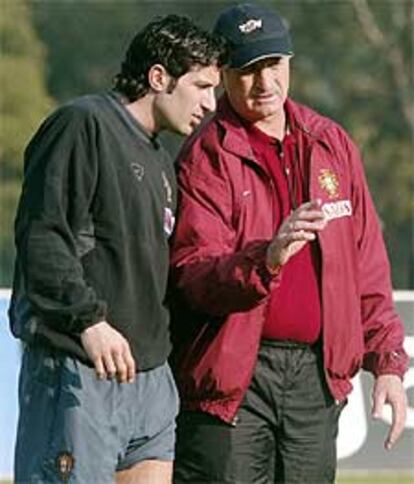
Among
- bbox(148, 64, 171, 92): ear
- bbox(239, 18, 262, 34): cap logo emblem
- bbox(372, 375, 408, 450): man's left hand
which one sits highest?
bbox(239, 18, 262, 34): cap logo emblem

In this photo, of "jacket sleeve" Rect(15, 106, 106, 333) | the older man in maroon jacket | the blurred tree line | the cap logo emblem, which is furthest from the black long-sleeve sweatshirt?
the blurred tree line

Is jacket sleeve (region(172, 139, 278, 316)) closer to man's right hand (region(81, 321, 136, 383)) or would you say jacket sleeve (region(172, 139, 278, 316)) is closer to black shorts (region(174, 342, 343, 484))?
black shorts (region(174, 342, 343, 484))

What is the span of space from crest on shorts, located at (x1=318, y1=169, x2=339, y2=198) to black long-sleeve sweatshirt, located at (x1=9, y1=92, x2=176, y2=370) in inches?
23.5

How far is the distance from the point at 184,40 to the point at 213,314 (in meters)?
0.85

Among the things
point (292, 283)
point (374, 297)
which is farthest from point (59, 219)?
point (374, 297)

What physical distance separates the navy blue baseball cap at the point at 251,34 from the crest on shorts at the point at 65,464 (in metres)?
1.36

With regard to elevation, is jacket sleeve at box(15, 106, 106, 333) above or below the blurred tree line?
above

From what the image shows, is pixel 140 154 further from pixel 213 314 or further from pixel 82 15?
pixel 82 15

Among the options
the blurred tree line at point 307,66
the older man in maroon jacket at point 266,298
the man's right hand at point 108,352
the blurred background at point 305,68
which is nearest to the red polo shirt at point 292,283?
the older man in maroon jacket at point 266,298

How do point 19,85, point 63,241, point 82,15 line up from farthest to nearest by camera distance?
point 82,15, point 19,85, point 63,241

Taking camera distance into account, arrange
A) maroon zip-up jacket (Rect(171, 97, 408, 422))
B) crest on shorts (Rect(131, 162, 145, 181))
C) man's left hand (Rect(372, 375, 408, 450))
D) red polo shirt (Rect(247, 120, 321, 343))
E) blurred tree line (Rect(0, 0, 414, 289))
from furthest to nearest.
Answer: blurred tree line (Rect(0, 0, 414, 289)) → man's left hand (Rect(372, 375, 408, 450)) → red polo shirt (Rect(247, 120, 321, 343)) → maroon zip-up jacket (Rect(171, 97, 408, 422)) → crest on shorts (Rect(131, 162, 145, 181))

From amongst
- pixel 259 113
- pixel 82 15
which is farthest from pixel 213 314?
pixel 82 15

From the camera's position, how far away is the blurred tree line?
91.0 ft

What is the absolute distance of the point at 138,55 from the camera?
234 inches
